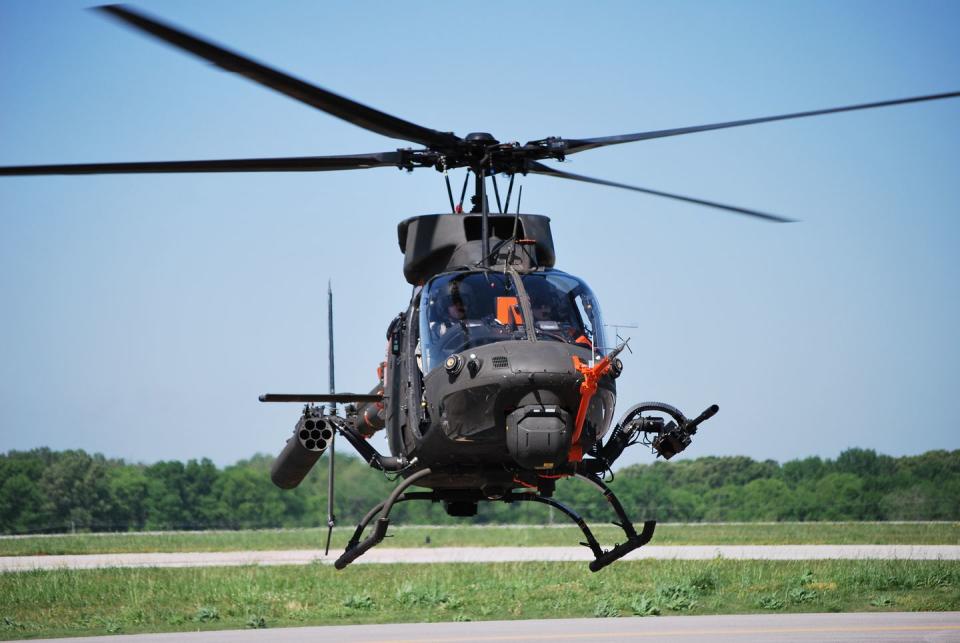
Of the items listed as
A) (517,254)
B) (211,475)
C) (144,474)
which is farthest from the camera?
(211,475)

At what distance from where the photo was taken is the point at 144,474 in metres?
61.2

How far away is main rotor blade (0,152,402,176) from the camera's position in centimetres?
1173

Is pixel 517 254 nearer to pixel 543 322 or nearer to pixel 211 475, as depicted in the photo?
pixel 543 322

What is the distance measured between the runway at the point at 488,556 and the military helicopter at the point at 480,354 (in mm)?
21041

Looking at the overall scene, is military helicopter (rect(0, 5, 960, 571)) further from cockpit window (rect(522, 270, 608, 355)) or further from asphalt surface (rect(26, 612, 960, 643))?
asphalt surface (rect(26, 612, 960, 643))

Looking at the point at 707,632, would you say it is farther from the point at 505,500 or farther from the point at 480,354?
the point at 480,354

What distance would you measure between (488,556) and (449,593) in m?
13.0

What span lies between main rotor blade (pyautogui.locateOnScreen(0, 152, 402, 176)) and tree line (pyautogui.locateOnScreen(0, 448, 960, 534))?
128 feet

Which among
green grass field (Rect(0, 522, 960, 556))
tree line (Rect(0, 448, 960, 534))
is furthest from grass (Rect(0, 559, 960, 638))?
tree line (Rect(0, 448, 960, 534))

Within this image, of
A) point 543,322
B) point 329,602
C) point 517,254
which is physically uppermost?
point 517,254

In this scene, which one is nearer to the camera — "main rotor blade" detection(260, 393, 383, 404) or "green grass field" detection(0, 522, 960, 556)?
"main rotor blade" detection(260, 393, 383, 404)

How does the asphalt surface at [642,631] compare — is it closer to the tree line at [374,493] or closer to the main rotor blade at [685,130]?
the main rotor blade at [685,130]

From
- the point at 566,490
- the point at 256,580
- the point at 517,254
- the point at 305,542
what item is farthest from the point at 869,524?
the point at 517,254

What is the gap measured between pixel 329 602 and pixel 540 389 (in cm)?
1483
